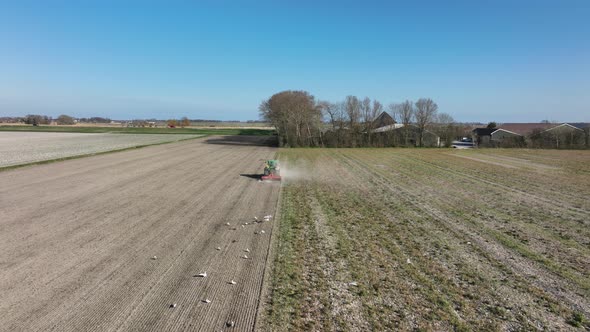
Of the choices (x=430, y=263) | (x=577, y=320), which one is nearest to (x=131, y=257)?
(x=430, y=263)

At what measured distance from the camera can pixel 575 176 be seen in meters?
22.8

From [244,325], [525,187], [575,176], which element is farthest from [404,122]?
[244,325]

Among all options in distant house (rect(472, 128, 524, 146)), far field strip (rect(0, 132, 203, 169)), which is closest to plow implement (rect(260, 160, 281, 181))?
far field strip (rect(0, 132, 203, 169))

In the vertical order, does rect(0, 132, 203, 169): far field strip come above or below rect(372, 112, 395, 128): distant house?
below

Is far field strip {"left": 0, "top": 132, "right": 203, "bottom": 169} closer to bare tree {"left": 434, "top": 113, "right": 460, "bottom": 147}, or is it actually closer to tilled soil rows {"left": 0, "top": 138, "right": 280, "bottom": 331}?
tilled soil rows {"left": 0, "top": 138, "right": 280, "bottom": 331}

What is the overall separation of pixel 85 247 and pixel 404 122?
206ft

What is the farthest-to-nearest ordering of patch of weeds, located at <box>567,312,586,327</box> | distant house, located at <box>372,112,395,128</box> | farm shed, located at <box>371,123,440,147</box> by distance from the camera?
1. distant house, located at <box>372,112,395,128</box>
2. farm shed, located at <box>371,123,440,147</box>
3. patch of weeds, located at <box>567,312,586,327</box>

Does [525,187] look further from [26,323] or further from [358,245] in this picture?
[26,323]

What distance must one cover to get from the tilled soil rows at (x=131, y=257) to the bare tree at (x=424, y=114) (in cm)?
5383

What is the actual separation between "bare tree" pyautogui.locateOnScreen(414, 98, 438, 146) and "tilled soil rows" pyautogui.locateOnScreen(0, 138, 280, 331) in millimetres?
53834

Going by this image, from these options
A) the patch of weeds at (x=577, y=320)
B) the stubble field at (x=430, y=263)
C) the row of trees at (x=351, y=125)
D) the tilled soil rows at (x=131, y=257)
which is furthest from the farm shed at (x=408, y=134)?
the patch of weeds at (x=577, y=320)

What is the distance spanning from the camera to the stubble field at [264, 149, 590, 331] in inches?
209

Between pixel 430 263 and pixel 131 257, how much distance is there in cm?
646

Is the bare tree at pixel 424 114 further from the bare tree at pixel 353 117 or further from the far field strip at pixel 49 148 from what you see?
the far field strip at pixel 49 148
